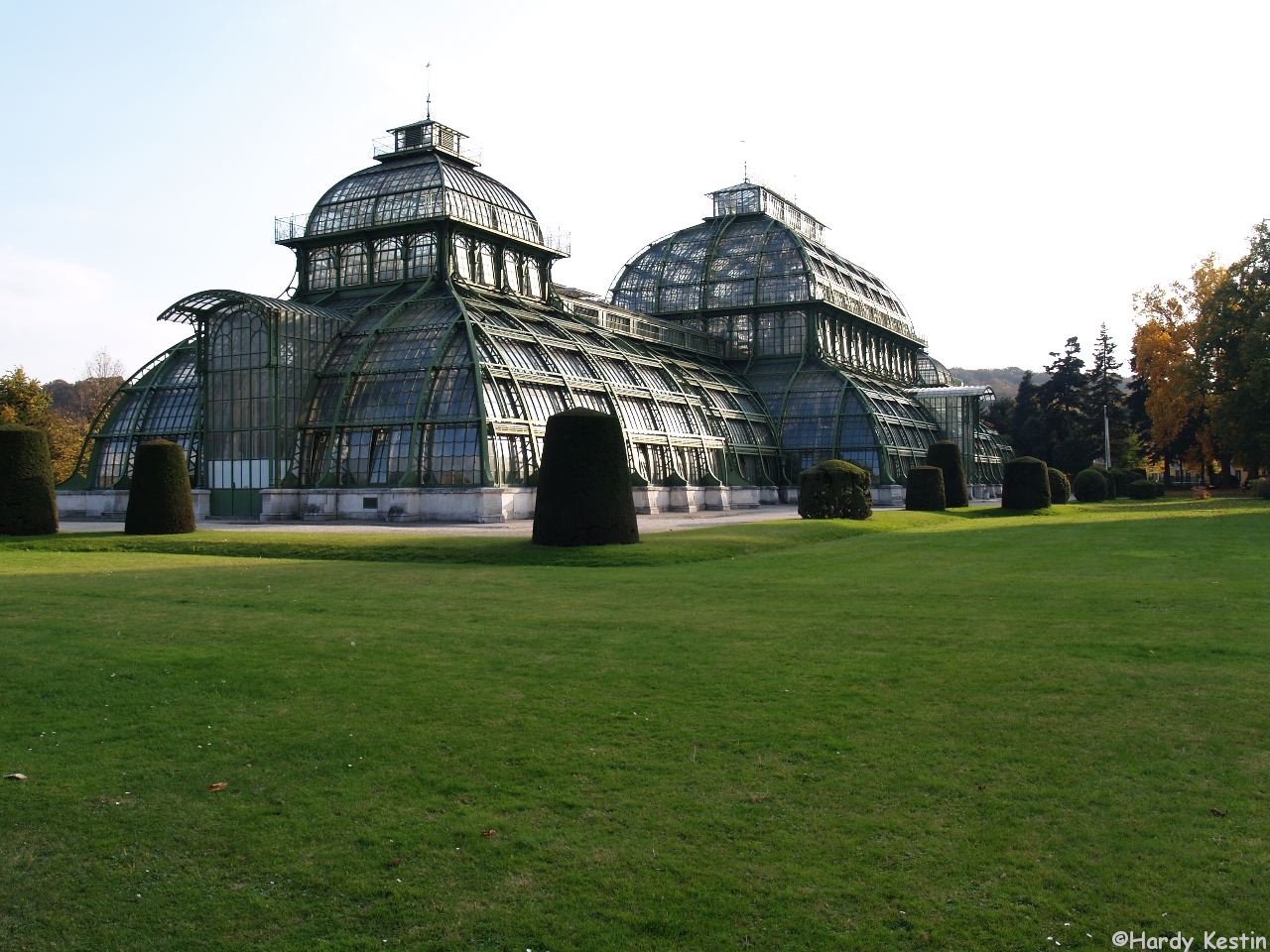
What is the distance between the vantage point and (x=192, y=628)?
14539 mm

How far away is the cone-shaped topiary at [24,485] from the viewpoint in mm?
34688

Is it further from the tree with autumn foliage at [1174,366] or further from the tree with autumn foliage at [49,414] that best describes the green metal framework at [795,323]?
the tree with autumn foliage at [49,414]

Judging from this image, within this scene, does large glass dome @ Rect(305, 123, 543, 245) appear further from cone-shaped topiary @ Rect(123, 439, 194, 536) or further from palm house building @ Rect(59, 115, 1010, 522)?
cone-shaped topiary @ Rect(123, 439, 194, 536)

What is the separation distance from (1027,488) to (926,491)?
21.0 ft

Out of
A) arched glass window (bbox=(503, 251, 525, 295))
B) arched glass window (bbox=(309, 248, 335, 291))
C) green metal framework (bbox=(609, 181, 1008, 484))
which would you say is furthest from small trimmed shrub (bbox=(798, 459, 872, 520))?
arched glass window (bbox=(309, 248, 335, 291))

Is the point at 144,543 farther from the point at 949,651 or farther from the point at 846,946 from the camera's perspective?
the point at 846,946

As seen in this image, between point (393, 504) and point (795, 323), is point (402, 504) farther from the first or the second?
point (795, 323)

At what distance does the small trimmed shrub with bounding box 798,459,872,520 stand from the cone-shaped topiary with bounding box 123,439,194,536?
24.5 meters

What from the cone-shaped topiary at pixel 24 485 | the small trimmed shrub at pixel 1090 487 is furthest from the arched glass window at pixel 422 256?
the small trimmed shrub at pixel 1090 487

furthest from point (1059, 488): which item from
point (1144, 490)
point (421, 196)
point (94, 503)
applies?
point (94, 503)

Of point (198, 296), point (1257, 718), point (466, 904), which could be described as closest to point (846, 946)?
point (466, 904)

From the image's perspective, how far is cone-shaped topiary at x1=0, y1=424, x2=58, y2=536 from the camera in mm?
34688

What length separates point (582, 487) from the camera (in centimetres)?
2822

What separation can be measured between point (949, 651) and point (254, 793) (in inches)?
338
